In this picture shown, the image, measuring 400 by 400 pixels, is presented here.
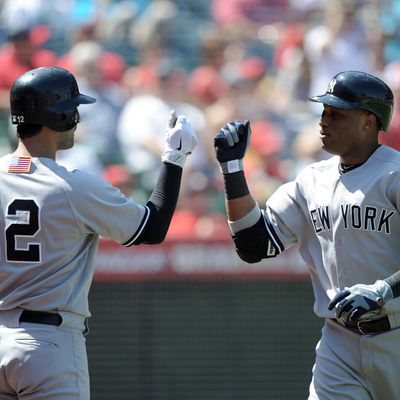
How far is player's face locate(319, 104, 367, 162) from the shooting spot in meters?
3.88

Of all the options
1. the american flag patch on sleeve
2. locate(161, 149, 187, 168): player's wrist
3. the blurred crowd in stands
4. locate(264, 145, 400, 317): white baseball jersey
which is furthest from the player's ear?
the blurred crowd in stands

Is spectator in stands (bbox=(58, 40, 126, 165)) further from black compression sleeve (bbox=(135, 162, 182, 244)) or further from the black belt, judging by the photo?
the black belt

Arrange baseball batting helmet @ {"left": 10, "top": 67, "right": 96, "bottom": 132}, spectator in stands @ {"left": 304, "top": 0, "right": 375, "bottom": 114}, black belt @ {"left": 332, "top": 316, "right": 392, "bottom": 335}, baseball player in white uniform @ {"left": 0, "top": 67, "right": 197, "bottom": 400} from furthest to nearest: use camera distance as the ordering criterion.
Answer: spectator in stands @ {"left": 304, "top": 0, "right": 375, "bottom": 114} → black belt @ {"left": 332, "top": 316, "right": 392, "bottom": 335} → baseball batting helmet @ {"left": 10, "top": 67, "right": 96, "bottom": 132} → baseball player in white uniform @ {"left": 0, "top": 67, "right": 197, "bottom": 400}

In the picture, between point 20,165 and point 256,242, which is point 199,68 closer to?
point 256,242

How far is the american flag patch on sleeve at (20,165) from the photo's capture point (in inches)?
135

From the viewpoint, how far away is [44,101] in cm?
350

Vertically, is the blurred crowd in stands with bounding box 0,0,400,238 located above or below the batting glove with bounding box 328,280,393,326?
above

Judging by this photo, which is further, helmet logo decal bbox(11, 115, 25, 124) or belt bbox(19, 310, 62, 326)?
helmet logo decal bbox(11, 115, 25, 124)

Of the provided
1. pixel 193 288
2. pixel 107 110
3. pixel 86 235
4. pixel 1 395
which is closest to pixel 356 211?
pixel 86 235

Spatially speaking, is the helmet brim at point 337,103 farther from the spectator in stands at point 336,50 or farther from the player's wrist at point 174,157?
the spectator in stands at point 336,50

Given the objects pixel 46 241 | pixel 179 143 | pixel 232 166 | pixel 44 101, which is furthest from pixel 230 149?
pixel 46 241

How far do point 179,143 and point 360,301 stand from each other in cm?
97

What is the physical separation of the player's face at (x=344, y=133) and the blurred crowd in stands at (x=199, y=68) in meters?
3.32

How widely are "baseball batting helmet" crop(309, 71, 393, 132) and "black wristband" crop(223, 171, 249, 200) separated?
46 centimetres
